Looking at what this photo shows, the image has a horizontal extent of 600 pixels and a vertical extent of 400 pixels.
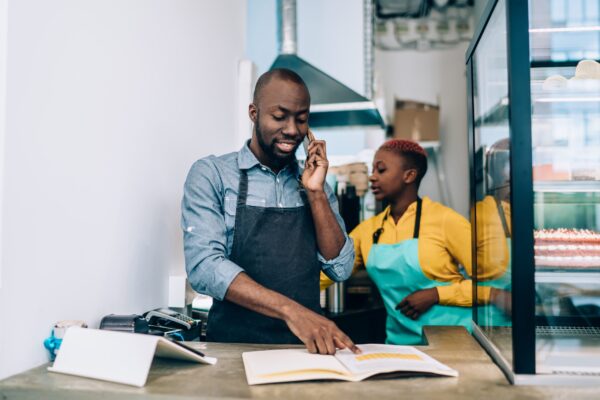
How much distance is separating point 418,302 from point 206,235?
106 cm

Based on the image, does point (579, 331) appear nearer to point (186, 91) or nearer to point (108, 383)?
point (108, 383)

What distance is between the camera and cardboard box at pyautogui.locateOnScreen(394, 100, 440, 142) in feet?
17.3

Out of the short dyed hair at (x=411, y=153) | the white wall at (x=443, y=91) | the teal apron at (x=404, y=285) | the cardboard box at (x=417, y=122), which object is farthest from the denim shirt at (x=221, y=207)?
the white wall at (x=443, y=91)

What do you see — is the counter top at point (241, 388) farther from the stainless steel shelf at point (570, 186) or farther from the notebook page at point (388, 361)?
the stainless steel shelf at point (570, 186)

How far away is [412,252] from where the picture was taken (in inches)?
95.7

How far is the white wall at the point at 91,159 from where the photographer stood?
4.35 ft

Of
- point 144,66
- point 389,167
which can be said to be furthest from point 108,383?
point 389,167

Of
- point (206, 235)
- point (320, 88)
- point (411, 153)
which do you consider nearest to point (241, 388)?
point (206, 235)

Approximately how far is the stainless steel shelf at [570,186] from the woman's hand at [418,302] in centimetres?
79

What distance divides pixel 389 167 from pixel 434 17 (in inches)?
148

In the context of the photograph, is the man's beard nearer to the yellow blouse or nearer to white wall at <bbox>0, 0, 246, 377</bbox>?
white wall at <bbox>0, 0, 246, 377</bbox>

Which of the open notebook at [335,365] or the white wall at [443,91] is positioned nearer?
the open notebook at [335,365]

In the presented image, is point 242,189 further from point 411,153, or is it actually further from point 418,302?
point 411,153

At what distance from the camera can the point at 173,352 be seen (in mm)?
1298
